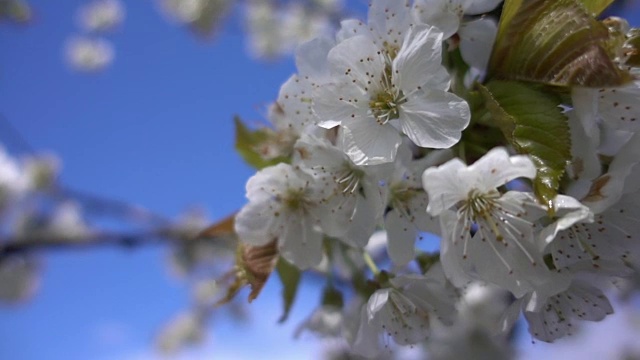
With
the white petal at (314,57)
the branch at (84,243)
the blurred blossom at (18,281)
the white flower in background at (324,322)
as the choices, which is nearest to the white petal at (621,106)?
the white petal at (314,57)

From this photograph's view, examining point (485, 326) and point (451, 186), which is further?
point (485, 326)

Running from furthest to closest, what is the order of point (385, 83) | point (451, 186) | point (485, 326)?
point (485, 326) → point (385, 83) → point (451, 186)

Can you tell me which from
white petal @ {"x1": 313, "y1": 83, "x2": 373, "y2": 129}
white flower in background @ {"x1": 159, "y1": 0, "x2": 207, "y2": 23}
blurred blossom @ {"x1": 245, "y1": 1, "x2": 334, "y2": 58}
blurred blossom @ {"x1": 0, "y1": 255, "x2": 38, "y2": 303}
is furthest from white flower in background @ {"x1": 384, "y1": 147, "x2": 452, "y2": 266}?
blurred blossom @ {"x1": 0, "y1": 255, "x2": 38, "y2": 303}

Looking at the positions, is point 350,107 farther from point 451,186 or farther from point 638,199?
point 638,199

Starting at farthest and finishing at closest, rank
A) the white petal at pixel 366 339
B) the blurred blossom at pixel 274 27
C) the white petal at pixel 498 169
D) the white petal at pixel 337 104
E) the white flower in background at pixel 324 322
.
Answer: the blurred blossom at pixel 274 27 < the white flower in background at pixel 324 322 < the white petal at pixel 366 339 < the white petal at pixel 337 104 < the white petal at pixel 498 169

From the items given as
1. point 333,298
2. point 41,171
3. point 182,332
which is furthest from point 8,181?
point 333,298

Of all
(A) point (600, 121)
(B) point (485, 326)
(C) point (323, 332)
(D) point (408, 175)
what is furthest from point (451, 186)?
(B) point (485, 326)

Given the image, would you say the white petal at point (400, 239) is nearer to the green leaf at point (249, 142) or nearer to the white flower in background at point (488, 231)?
the white flower in background at point (488, 231)
